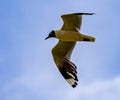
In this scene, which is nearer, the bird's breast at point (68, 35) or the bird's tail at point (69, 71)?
the bird's breast at point (68, 35)

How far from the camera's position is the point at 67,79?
10.6 m

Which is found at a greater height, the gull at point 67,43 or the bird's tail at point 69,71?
the gull at point 67,43

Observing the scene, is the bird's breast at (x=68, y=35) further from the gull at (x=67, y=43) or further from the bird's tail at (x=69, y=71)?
the bird's tail at (x=69, y=71)

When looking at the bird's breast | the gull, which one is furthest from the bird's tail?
the bird's breast

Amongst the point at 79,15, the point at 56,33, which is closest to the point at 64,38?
the point at 56,33

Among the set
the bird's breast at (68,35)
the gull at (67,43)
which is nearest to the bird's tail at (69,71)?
the gull at (67,43)

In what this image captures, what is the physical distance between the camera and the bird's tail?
10.6 m

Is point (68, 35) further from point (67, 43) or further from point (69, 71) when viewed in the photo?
point (69, 71)

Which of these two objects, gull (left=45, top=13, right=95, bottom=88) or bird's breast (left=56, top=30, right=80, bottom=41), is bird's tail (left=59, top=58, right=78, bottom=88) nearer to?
gull (left=45, top=13, right=95, bottom=88)

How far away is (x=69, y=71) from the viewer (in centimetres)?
1085

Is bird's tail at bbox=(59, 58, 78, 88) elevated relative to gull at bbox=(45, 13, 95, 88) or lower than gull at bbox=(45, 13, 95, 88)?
lower

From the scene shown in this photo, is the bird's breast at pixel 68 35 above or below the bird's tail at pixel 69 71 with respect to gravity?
above

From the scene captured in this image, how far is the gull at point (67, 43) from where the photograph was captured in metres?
10.3

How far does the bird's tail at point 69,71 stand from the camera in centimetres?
1062
